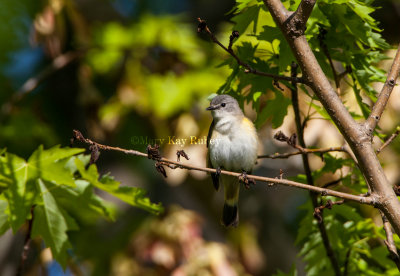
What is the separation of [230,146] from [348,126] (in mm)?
1835

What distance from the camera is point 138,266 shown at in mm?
6559

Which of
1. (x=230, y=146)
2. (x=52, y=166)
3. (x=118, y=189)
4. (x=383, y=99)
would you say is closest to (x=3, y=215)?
(x=52, y=166)

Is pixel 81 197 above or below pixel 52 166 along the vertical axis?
below

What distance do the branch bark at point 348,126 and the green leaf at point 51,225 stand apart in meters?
1.48

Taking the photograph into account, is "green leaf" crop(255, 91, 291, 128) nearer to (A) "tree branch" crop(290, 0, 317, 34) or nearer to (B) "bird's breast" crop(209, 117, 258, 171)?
(A) "tree branch" crop(290, 0, 317, 34)

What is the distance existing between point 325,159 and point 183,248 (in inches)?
155

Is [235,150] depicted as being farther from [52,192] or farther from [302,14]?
[302,14]

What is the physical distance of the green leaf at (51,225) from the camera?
2.64m

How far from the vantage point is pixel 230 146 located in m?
3.73

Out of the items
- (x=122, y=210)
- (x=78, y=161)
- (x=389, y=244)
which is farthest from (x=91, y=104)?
(x=389, y=244)

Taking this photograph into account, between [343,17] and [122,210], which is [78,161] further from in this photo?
[122,210]

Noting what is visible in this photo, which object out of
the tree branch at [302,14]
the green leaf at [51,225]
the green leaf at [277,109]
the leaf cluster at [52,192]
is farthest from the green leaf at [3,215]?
the tree branch at [302,14]

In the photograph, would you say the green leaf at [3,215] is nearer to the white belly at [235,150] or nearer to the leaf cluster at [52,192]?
the leaf cluster at [52,192]

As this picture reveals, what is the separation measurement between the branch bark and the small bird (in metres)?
1.69
